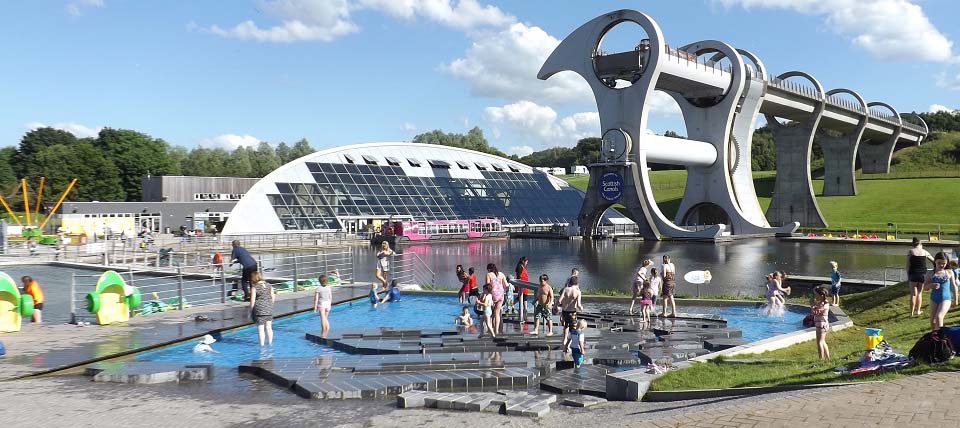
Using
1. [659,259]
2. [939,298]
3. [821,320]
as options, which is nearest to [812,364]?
[821,320]

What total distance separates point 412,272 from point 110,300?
2088cm

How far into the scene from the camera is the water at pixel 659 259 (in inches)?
1289

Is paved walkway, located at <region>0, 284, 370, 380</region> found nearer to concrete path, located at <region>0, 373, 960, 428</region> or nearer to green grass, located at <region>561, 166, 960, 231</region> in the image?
concrete path, located at <region>0, 373, 960, 428</region>

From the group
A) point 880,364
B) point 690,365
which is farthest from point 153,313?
point 880,364

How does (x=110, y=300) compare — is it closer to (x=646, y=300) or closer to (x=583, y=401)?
(x=583, y=401)

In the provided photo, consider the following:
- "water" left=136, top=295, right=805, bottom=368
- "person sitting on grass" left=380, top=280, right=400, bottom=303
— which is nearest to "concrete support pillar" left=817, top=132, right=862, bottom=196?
"water" left=136, top=295, right=805, bottom=368

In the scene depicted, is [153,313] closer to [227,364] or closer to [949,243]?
[227,364]

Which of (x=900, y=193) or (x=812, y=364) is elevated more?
(x=900, y=193)

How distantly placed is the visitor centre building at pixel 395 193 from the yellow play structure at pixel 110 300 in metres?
37.6

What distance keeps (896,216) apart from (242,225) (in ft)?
213

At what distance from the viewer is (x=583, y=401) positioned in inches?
390

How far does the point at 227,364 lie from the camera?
1283cm

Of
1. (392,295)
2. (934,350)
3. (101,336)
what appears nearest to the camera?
(934,350)

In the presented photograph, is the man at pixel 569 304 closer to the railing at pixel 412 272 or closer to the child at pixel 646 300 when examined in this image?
the child at pixel 646 300
